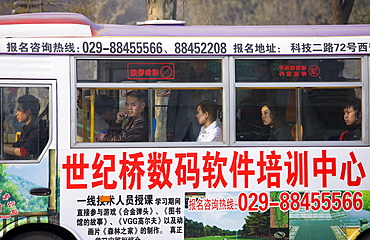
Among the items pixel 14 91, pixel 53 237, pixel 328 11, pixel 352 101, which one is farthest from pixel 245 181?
pixel 328 11

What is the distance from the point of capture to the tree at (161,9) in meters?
11.5

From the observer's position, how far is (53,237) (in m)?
5.97

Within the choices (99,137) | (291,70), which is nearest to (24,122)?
(99,137)

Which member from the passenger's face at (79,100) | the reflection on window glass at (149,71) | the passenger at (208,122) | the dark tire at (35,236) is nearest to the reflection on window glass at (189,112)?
the passenger at (208,122)

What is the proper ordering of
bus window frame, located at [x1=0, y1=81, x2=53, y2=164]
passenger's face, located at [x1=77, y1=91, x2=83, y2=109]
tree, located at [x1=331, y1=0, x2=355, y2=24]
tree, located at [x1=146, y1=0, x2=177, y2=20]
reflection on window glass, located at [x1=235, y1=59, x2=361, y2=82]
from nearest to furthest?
bus window frame, located at [x1=0, y1=81, x2=53, y2=164] < passenger's face, located at [x1=77, y1=91, x2=83, y2=109] < reflection on window glass, located at [x1=235, y1=59, x2=361, y2=82] < tree, located at [x1=146, y1=0, x2=177, y2=20] < tree, located at [x1=331, y1=0, x2=355, y2=24]

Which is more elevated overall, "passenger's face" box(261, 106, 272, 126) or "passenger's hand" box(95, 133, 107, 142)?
"passenger's face" box(261, 106, 272, 126)

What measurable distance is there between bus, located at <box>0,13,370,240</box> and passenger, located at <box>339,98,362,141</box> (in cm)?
2

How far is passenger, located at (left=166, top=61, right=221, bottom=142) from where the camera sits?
5.93 meters

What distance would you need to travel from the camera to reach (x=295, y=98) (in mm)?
6016

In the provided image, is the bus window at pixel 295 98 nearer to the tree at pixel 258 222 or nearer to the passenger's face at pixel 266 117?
the passenger's face at pixel 266 117

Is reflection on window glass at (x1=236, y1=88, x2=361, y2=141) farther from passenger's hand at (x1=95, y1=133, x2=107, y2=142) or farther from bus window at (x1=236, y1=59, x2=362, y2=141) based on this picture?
passenger's hand at (x1=95, y1=133, x2=107, y2=142)

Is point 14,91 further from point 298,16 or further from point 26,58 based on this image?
point 298,16

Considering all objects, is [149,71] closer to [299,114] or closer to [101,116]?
[101,116]

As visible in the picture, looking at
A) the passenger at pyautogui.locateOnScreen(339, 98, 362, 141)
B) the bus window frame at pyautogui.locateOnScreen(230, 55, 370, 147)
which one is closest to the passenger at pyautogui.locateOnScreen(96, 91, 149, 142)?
the bus window frame at pyautogui.locateOnScreen(230, 55, 370, 147)
